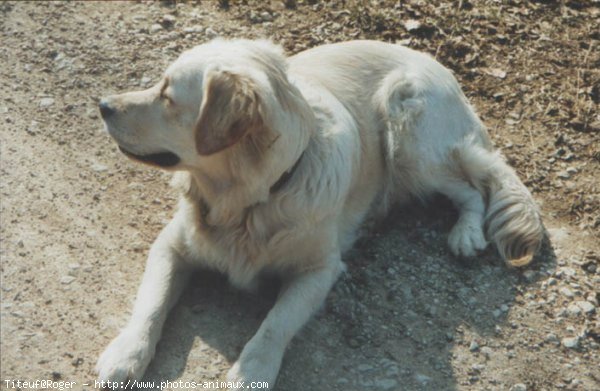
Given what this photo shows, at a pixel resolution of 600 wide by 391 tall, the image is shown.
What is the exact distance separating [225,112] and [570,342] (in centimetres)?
223

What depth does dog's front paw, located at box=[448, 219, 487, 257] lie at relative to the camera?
5156 mm

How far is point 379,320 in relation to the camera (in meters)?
4.69

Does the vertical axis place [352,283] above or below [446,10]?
below

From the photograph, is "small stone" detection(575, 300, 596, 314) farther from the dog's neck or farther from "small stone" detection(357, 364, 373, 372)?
the dog's neck

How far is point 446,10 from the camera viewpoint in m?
7.17

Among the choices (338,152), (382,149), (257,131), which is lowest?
(382,149)

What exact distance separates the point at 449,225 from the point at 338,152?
119cm

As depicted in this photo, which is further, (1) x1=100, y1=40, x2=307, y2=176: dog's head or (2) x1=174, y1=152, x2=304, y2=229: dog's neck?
(2) x1=174, y1=152, x2=304, y2=229: dog's neck

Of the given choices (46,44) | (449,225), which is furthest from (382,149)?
(46,44)

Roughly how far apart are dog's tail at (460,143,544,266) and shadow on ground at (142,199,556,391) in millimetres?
104

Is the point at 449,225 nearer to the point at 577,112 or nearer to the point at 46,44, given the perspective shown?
the point at 577,112

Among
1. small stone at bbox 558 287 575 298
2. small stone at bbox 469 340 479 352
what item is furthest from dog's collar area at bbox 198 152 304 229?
small stone at bbox 558 287 575 298

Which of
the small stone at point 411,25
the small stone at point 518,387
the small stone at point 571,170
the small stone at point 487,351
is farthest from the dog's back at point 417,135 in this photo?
the small stone at point 411,25

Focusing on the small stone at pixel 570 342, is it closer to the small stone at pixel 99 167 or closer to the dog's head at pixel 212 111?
the dog's head at pixel 212 111
